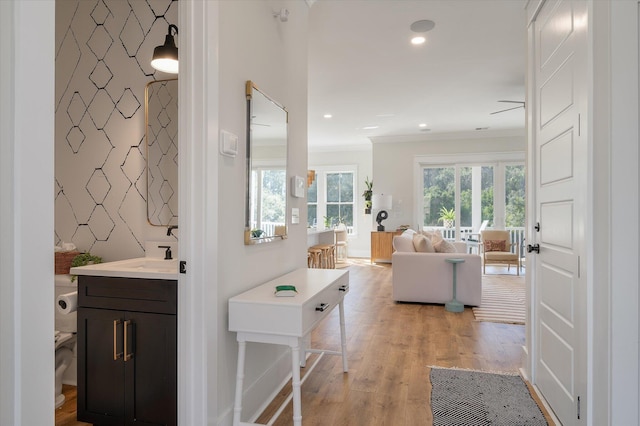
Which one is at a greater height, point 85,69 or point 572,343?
point 85,69

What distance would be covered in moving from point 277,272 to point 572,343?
1689 millimetres

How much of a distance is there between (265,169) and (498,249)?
614 cm

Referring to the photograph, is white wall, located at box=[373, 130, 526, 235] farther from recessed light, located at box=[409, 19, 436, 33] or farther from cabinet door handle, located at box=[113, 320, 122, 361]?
cabinet door handle, located at box=[113, 320, 122, 361]

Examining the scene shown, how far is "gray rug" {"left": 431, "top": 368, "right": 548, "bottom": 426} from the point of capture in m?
2.10

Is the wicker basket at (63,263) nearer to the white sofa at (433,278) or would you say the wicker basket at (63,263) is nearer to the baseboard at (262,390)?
the baseboard at (262,390)

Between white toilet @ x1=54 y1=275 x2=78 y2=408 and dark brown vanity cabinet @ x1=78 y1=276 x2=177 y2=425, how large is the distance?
49cm

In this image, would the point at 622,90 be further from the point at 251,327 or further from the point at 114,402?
the point at 114,402

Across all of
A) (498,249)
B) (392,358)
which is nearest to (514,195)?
(498,249)

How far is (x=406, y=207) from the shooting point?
855 centimetres

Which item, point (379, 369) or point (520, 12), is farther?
point (520, 12)

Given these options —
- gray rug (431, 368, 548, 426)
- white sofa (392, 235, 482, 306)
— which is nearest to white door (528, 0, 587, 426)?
gray rug (431, 368, 548, 426)

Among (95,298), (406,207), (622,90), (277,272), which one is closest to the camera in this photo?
(622,90)

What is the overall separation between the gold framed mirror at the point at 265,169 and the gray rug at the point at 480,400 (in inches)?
56.7

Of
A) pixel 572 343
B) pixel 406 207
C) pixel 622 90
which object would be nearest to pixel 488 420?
pixel 572 343
